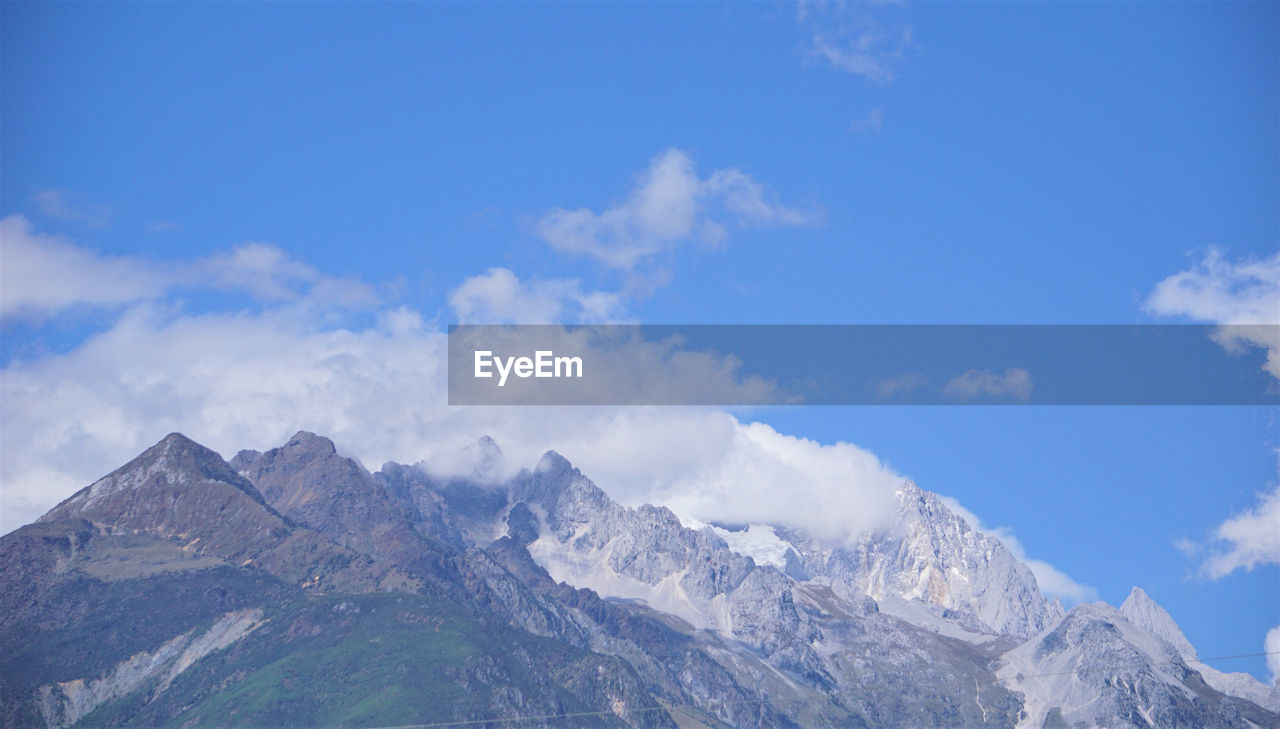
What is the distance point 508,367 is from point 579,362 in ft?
34.6

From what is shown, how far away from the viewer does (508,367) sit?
174m

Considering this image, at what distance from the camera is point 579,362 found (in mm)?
179375
